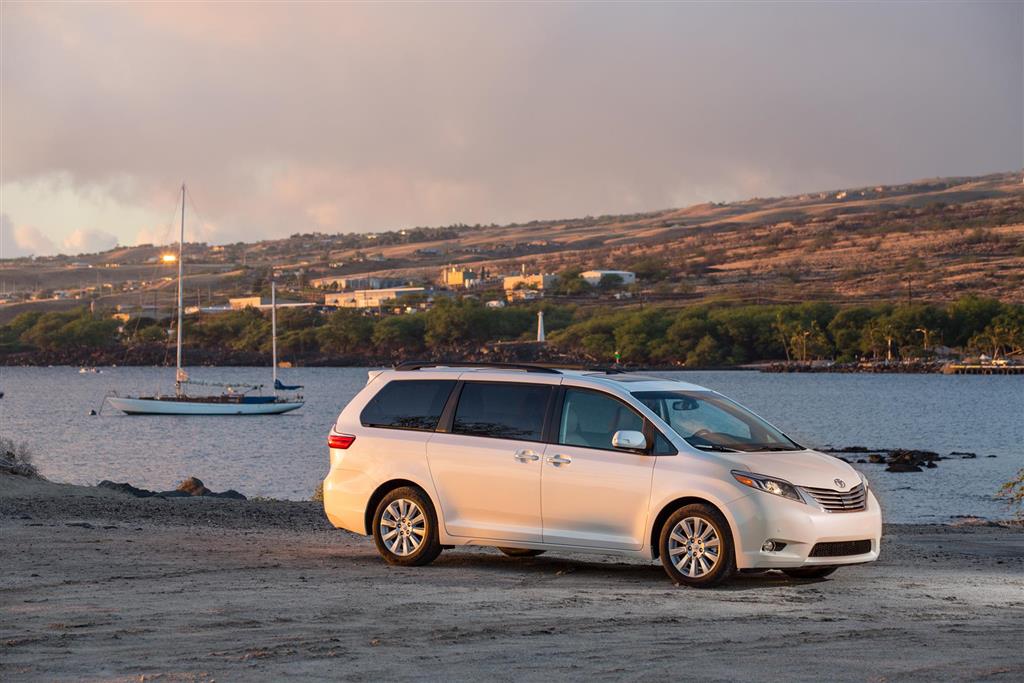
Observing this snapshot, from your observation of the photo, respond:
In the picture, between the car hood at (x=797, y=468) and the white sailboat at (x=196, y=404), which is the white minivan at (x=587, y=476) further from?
the white sailboat at (x=196, y=404)

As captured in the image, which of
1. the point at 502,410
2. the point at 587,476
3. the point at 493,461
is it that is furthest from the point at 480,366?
the point at 587,476

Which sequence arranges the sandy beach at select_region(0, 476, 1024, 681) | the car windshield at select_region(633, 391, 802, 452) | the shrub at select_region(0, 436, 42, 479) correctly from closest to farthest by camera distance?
the sandy beach at select_region(0, 476, 1024, 681), the car windshield at select_region(633, 391, 802, 452), the shrub at select_region(0, 436, 42, 479)

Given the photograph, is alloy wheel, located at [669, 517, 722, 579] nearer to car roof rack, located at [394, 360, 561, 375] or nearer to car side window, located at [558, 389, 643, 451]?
car side window, located at [558, 389, 643, 451]

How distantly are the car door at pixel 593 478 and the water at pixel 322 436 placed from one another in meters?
20.1

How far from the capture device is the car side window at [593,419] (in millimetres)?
13180

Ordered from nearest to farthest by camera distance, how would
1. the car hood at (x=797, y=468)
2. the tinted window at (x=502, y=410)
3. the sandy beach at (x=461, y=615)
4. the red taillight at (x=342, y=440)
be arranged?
the sandy beach at (x=461, y=615) < the car hood at (x=797, y=468) < the tinted window at (x=502, y=410) < the red taillight at (x=342, y=440)

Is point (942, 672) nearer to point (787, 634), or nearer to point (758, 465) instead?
point (787, 634)

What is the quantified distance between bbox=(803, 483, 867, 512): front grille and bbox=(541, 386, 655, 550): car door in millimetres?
1489

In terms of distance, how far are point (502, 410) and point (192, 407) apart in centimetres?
8068

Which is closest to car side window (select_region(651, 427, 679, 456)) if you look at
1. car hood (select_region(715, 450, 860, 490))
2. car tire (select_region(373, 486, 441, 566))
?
car hood (select_region(715, 450, 860, 490))

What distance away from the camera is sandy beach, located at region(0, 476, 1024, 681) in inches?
348

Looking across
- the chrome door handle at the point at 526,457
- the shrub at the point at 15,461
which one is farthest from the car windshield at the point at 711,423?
the shrub at the point at 15,461

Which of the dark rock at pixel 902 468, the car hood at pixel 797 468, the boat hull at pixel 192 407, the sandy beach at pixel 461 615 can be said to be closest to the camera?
the sandy beach at pixel 461 615

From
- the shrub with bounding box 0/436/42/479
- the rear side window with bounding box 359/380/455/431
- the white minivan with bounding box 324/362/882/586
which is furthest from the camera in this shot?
the shrub with bounding box 0/436/42/479
